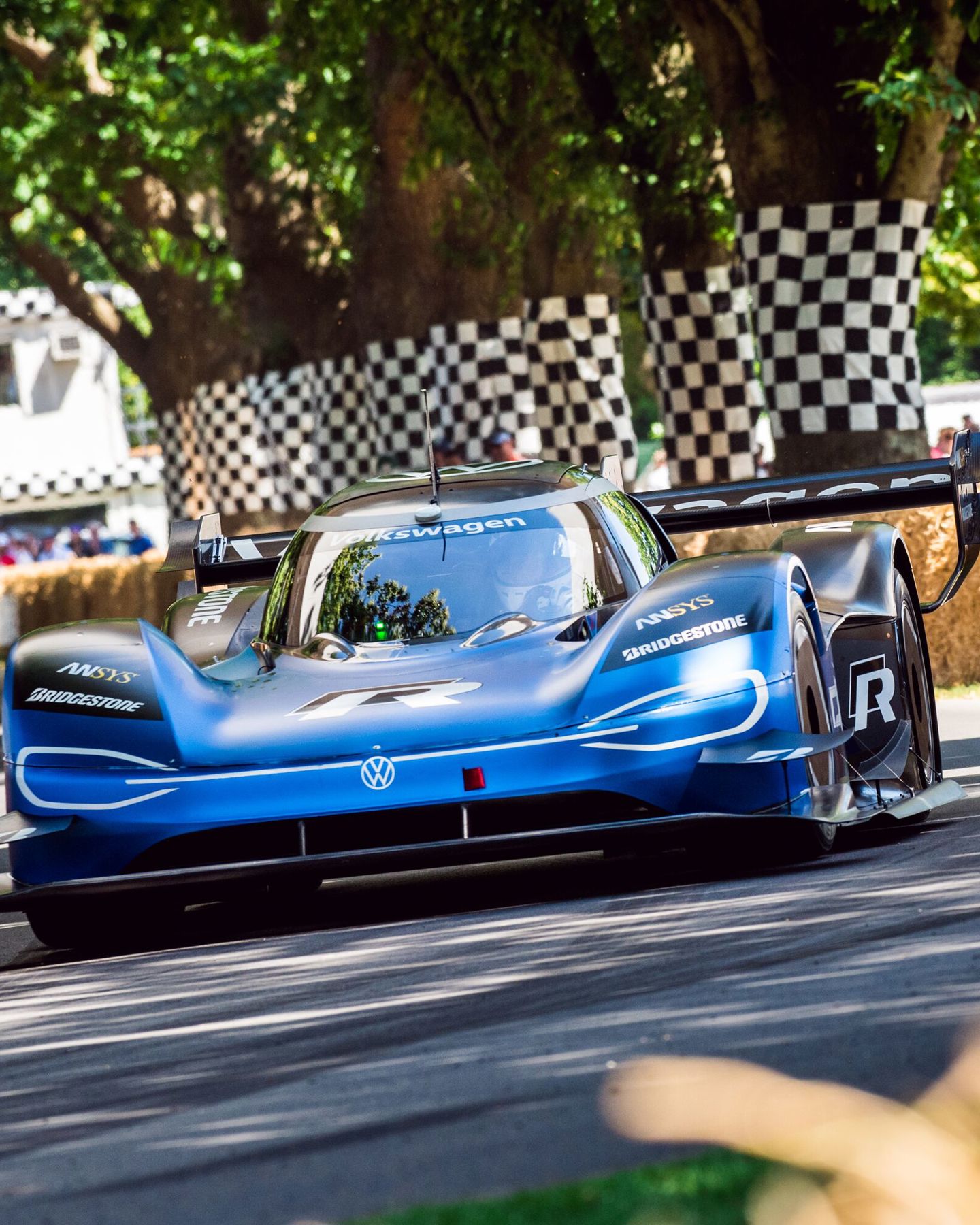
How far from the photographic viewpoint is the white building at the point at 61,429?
53.0 m

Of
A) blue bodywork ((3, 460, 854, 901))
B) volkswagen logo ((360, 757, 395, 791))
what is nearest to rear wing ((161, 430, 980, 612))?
blue bodywork ((3, 460, 854, 901))

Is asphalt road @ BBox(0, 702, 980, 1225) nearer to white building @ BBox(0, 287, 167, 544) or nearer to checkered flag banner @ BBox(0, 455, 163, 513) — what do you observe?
checkered flag banner @ BBox(0, 455, 163, 513)

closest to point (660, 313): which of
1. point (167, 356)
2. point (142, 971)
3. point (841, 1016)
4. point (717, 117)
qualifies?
point (717, 117)

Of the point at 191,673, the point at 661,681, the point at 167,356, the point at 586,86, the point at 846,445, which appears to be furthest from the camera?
the point at 167,356

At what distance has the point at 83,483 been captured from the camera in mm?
52875

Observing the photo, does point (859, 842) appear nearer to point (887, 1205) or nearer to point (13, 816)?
point (13, 816)

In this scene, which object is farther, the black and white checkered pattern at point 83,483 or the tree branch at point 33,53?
the black and white checkered pattern at point 83,483

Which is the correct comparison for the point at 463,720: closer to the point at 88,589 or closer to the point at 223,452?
the point at 223,452

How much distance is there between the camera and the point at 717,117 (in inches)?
517

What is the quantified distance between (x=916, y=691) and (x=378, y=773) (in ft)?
7.36

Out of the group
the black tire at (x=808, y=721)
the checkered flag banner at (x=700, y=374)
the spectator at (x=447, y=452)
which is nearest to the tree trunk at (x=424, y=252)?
the spectator at (x=447, y=452)

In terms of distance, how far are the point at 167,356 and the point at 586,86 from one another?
1067cm

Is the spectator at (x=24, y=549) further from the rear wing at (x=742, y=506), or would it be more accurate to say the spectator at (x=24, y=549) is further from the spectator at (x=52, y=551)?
the rear wing at (x=742, y=506)

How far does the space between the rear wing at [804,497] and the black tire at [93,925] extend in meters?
2.70
